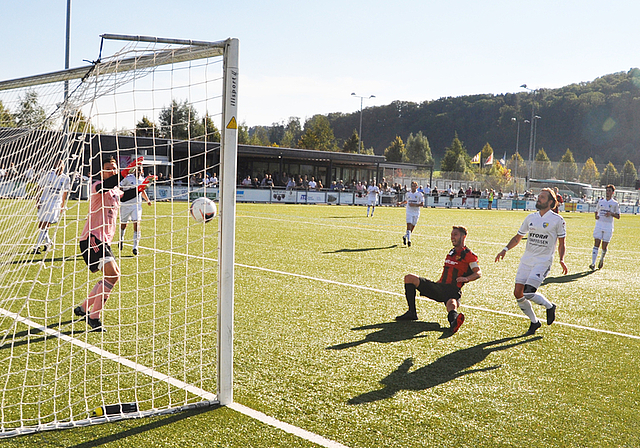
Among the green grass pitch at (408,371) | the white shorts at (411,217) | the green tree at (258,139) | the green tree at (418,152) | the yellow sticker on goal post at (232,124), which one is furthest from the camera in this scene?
the green tree at (418,152)

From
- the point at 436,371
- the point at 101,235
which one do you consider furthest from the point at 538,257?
the point at 101,235

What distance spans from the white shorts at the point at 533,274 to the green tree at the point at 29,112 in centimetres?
656

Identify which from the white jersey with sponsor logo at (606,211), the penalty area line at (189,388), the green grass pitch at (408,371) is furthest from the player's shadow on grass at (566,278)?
the penalty area line at (189,388)

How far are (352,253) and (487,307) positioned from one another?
5616 mm

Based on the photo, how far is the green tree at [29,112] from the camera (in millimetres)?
7190

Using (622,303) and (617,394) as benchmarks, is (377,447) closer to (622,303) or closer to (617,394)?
(617,394)

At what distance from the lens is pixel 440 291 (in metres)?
6.91

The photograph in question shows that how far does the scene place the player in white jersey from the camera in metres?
6.85

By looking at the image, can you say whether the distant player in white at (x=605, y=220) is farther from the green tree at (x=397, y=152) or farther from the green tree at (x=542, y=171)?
the green tree at (x=397, y=152)

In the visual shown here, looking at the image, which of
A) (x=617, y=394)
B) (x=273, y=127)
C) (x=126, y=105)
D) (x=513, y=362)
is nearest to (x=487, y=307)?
(x=513, y=362)

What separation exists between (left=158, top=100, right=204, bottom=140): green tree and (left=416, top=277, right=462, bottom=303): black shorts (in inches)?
143

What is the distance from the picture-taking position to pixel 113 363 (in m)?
5.05

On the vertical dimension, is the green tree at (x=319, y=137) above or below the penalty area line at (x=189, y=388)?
above

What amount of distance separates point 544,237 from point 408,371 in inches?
120
